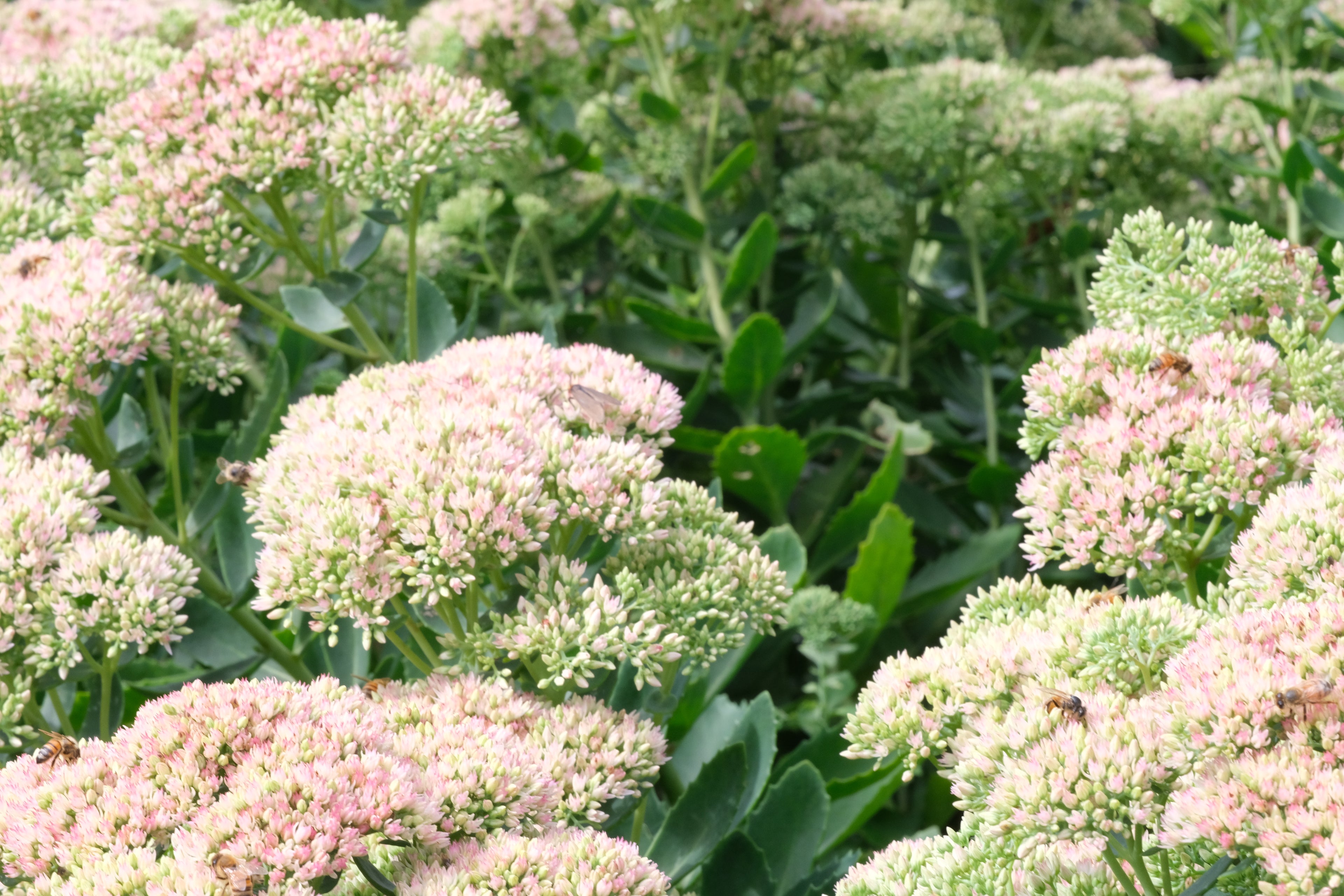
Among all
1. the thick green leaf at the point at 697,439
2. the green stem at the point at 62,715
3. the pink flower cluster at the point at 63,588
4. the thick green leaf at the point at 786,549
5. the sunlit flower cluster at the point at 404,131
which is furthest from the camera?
the thick green leaf at the point at 697,439

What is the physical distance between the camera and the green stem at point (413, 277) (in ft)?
5.77

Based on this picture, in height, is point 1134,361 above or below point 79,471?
above

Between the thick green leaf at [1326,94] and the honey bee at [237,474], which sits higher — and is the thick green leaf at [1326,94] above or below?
above

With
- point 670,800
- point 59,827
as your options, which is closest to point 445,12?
point 670,800

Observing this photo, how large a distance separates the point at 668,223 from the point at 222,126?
3.03ft

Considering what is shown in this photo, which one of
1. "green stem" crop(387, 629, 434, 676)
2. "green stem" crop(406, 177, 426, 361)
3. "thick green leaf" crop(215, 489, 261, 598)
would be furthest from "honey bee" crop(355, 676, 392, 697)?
"green stem" crop(406, 177, 426, 361)

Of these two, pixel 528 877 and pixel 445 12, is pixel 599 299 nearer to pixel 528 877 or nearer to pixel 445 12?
pixel 445 12

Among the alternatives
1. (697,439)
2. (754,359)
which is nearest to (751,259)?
(754,359)

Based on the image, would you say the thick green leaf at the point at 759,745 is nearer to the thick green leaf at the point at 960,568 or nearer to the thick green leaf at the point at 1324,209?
the thick green leaf at the point at 960,568

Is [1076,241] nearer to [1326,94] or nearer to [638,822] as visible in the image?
[1326,94]

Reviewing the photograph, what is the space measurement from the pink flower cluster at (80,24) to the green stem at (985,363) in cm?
147

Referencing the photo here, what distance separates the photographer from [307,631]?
1712 mm

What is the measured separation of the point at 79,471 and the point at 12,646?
227 millimetres

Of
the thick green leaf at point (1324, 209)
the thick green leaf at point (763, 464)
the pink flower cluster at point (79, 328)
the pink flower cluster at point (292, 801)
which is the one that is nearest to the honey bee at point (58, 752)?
the pink flower cluster at point (292, 801)
